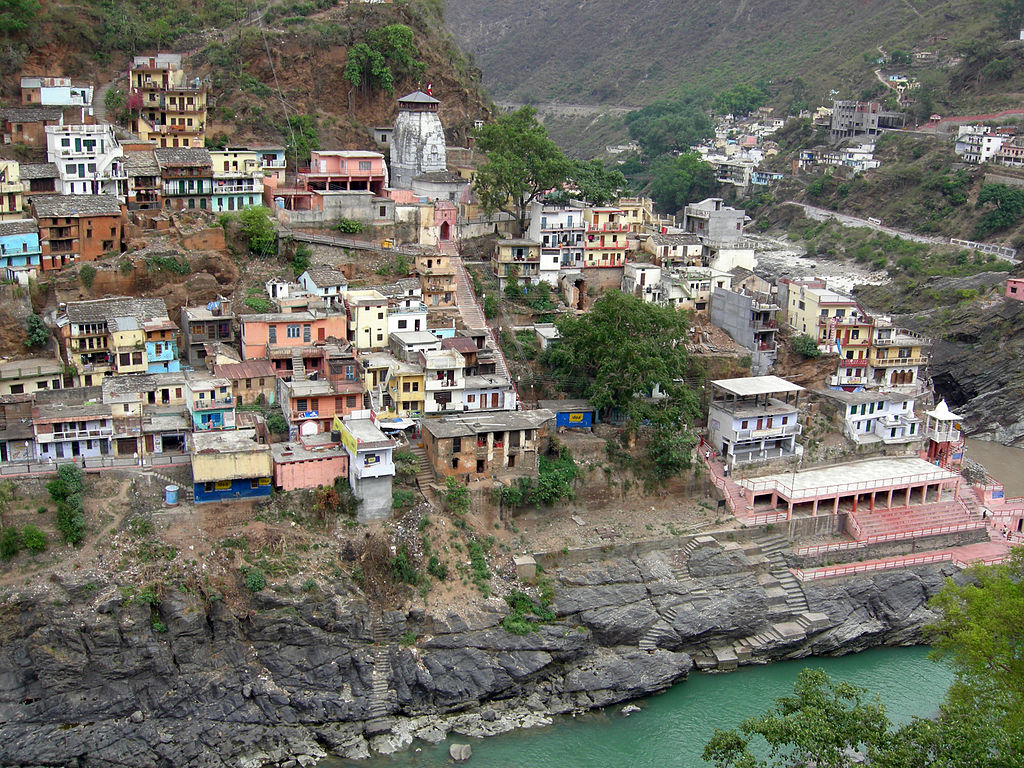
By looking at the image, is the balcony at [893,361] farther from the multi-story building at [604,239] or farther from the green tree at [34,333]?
the green tree at [34,333]

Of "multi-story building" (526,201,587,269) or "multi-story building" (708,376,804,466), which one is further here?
"multi-story building" (526,201,587,269)

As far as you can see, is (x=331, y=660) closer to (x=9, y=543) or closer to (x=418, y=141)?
(x=9, y=543)

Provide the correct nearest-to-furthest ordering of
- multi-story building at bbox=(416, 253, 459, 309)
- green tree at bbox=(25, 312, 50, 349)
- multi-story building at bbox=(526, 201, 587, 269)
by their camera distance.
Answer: green tree at bbox=(25, 312, 50, 349) → multi-story building at bbox=(416, 253, 459, 309) → multi-story building at bbox=(526, 201, 587, 269)

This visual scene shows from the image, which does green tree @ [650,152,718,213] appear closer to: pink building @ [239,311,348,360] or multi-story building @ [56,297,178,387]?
pink building @ [239,311,348,360]

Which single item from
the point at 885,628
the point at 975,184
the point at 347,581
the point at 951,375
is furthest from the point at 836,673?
the point at 975,184

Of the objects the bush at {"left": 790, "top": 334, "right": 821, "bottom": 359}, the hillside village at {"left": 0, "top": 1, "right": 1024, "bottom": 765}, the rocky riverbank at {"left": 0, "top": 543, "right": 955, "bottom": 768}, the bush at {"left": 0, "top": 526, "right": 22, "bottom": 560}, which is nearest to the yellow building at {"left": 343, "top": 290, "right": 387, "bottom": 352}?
the hillside village at {"left": 0, "top": 1, "right": 1024, "bottom": 765}

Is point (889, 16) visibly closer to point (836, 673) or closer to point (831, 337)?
point (831, 337)
